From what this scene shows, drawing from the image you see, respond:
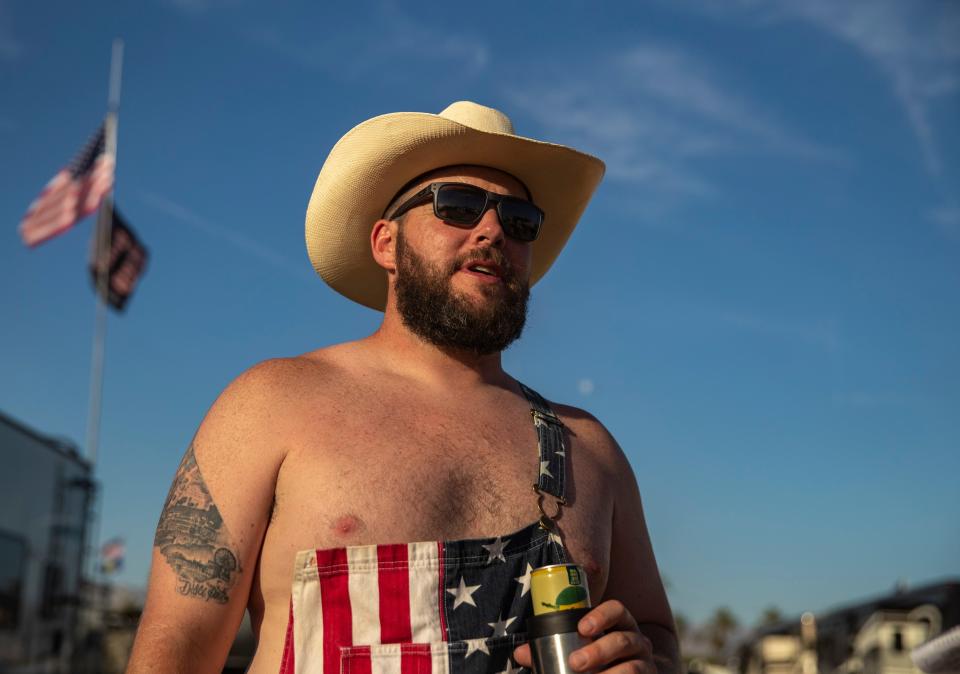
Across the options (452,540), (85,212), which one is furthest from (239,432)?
(85,212)

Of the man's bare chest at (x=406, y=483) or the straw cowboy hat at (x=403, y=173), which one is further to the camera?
the straw cowboy hat at (x=403, y=173)

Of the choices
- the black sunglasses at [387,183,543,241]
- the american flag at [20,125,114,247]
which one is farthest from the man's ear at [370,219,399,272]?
the american flag at [20,125,114,247]

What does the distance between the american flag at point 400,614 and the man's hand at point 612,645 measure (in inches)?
7.6

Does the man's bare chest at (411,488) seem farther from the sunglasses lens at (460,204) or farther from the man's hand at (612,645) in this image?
the sunglasses lens at (460,204)

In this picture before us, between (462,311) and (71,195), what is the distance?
17.0m

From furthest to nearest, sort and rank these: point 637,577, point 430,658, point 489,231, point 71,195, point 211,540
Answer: point 71,195, point 489,231, point 637,577, point 211,540, point 430,658

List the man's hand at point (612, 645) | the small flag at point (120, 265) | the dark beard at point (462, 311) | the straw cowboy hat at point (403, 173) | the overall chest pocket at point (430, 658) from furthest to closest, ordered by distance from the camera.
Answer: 1. the small flag at point (120, 265)
2. the straw cowboy hat at point (403, 173)
3. the dark beard at point (462, 311)
4. the overall chest pocket at point (430, 658)
5. the man's hand at point (612, 645)

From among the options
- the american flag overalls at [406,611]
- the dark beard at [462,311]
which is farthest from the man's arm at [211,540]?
the dark beard at [462,311]

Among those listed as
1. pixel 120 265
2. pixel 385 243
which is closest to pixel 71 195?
pixel 120 265

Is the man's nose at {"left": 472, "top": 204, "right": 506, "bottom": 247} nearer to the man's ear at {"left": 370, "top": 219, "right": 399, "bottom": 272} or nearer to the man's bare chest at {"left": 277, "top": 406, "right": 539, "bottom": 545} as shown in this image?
the man's ear at {"left": 370, "top": 219, "right": 399, "bottom": 272}

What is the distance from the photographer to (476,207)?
118 inches

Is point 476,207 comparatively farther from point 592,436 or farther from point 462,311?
point 592,436

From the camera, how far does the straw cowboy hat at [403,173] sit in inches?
121

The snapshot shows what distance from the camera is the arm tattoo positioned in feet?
7.68
